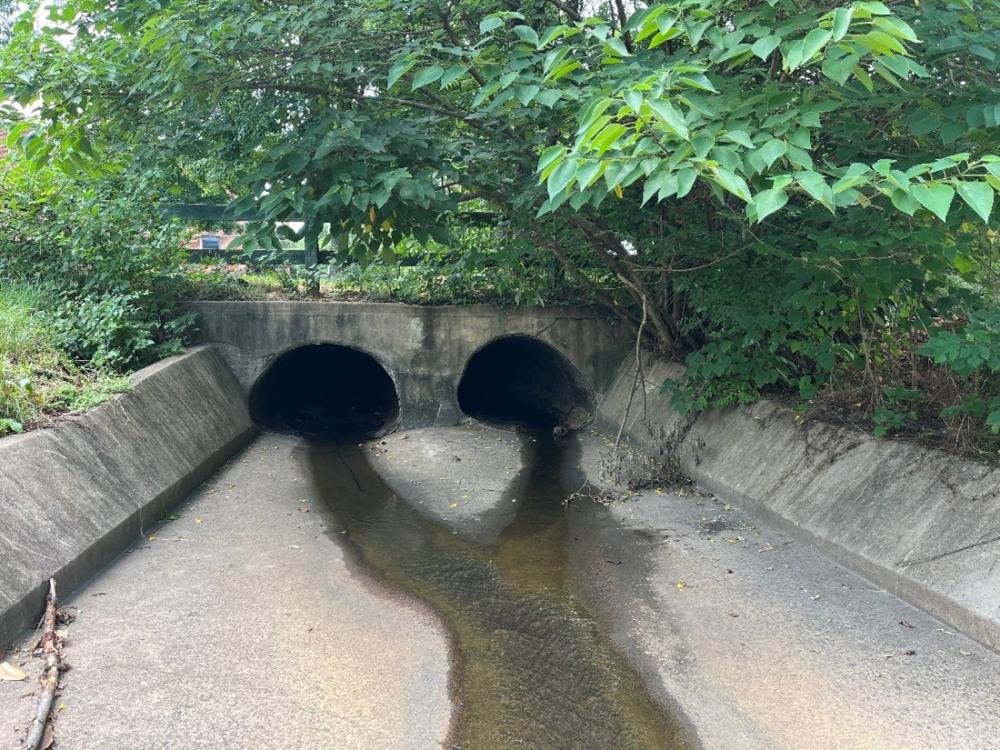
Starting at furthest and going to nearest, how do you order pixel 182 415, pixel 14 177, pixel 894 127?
pixel 14 177 → pixel 182 415 → pixel 894 127

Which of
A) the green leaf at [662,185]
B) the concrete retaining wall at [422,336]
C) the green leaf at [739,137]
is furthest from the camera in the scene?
the concrete retaining wall at [422,336]

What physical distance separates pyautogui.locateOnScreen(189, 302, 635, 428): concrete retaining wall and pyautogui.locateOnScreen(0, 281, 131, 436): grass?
2720 mm

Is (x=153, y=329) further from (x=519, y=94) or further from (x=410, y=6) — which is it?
(x=519, y=94)

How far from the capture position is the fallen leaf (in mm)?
3428

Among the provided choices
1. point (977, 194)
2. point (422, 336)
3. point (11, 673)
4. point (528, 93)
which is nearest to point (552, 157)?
point (528, 93)

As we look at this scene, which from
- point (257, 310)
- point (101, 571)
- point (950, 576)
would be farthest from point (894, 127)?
point (257, 310)

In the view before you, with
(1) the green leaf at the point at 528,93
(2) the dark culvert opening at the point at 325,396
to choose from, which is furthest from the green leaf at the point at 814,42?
(2) the dark culvert opening at the point at 325,396

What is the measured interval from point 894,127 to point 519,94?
2263 mm

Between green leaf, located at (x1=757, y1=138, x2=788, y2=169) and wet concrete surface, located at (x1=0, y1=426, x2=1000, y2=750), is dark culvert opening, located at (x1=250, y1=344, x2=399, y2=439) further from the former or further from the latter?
green leaf, located at (x1=757, y1=138, x2=788, y2=169)

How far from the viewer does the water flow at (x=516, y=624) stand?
131 inches

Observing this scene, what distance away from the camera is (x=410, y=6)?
5359mm

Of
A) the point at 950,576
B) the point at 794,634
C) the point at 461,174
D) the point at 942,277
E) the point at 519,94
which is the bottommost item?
the point at 794,634

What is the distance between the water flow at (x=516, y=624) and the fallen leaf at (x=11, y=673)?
6.30 feet

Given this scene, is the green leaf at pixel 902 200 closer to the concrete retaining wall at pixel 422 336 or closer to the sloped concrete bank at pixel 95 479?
the sloped concrete bank at pixel 95 479
